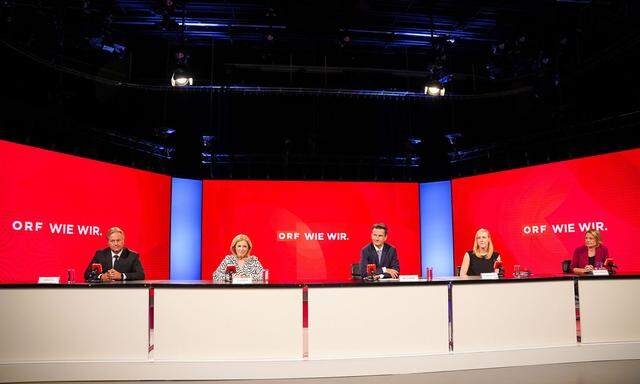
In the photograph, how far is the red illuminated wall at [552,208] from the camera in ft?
23.2

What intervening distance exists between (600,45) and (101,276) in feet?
24.4

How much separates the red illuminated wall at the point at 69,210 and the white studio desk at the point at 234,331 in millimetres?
2203

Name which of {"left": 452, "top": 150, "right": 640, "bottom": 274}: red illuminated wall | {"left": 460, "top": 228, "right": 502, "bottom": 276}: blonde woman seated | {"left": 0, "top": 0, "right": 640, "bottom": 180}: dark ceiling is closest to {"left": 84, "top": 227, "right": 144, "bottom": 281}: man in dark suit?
{"left": 0, "top": 0, "right": 640, "bottom": 180}: dark ceiling

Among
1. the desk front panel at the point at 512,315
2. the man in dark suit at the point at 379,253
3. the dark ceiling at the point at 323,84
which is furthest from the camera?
the dark ceiling at the point at 323,84

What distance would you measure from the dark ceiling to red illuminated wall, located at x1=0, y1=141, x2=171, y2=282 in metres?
0.32

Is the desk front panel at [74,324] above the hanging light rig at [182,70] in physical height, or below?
below

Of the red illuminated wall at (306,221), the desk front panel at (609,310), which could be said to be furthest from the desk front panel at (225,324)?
the red illuminated wall at (306,221)

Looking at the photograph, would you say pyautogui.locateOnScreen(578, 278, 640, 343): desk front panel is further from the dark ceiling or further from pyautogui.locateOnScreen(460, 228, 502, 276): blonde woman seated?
the dark ceiling

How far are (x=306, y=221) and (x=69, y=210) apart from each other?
428 centimetres

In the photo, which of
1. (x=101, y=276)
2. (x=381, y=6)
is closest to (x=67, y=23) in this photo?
(x=101, y=276)

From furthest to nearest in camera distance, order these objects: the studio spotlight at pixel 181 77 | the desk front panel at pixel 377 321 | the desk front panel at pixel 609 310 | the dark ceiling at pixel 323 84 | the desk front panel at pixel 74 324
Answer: the studio spotlight at pixel 181 77 < the dark ceiling at pixel 323 84 < the desk front panel at pixel 609 310 < the desk front panel at pixel 377 321 < the desk front panel at pixel 74 324

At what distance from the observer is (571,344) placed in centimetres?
486

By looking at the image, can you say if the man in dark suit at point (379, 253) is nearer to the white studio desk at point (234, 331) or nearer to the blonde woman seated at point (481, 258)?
the blonde woman seated at point (481, 258)

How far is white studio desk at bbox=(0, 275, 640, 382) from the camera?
422 cm
